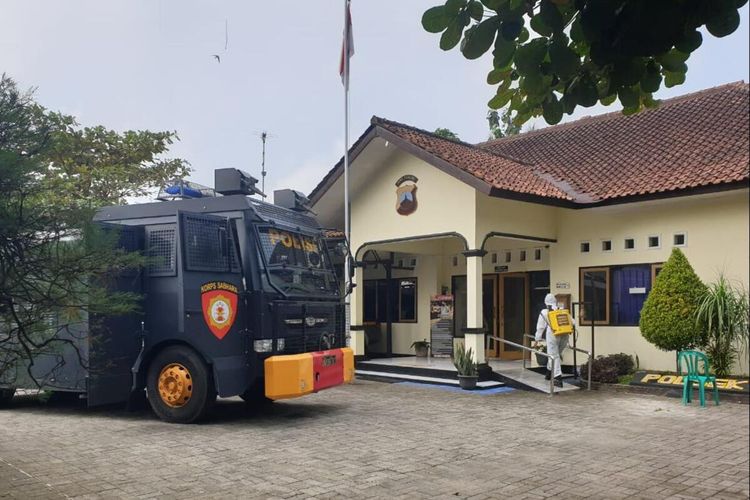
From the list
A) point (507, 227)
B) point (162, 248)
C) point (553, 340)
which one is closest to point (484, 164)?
point (507, 227)

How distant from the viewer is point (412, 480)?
554cm

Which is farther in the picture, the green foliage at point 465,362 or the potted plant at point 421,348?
the potted plant at point 421,348

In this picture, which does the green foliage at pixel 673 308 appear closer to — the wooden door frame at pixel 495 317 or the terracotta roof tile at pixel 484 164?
the terracotta roof tile at pixel 484 164

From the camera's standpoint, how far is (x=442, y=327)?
14.5 m

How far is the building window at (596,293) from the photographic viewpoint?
12.6 m

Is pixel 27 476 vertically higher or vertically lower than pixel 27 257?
lower

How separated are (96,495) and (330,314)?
441 cm

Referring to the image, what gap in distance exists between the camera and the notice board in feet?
47.6

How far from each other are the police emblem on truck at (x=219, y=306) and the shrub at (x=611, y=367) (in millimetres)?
6704

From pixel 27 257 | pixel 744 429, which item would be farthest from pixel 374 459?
pixel 744 429

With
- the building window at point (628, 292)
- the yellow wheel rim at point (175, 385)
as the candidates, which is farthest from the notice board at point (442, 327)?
the yellow wheel rim at point (175, 385)

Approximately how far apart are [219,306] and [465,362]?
5122mm

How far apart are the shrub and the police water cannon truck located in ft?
18.1

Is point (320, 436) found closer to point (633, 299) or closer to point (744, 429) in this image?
point (744, 429)
